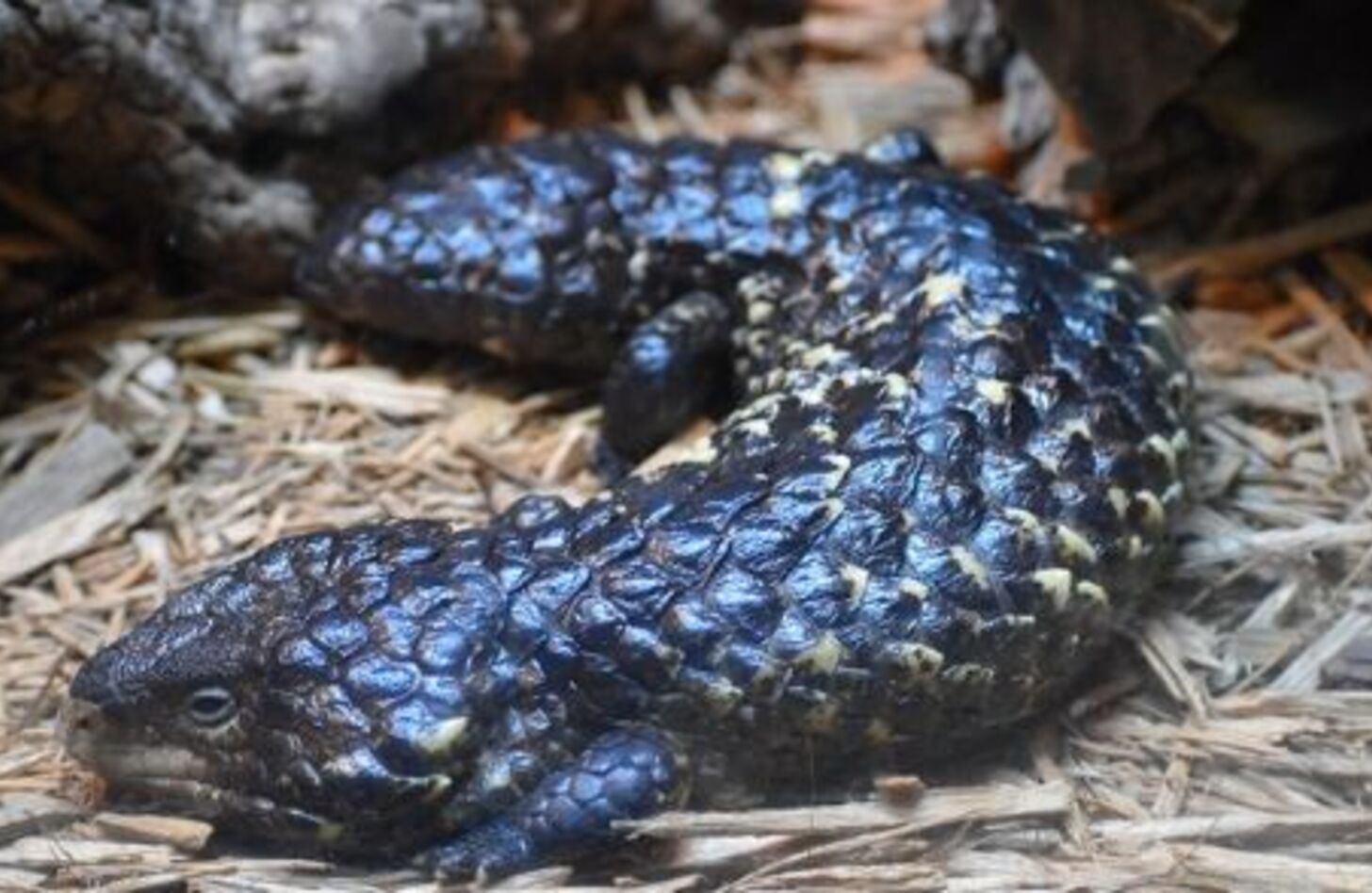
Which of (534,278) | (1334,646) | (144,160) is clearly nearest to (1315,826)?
(1334,646)

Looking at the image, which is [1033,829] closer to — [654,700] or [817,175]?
[654,700]

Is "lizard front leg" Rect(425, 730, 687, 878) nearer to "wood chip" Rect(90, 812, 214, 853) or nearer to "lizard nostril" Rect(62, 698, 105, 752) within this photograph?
"wood chip" Rect(90, 812, 214, 853)

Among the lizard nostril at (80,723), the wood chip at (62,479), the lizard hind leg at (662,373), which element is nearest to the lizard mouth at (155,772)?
the lizard nostril at (80,723)

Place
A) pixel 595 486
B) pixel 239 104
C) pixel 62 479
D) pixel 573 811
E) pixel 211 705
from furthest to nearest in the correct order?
pixel 239 104
pixel 595 486
pixel 62 479
pixel 211 705
pixel 573 811

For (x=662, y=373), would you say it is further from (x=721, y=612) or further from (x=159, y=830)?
(x=159, y=830)

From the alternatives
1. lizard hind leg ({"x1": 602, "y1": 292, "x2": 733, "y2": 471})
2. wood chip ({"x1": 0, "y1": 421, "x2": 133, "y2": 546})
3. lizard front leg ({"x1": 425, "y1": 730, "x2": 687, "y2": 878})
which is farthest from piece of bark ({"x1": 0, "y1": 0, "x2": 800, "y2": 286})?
lizard front leg ({"x1": 425, "y1": 730, "x2": 687, "y2": 878})

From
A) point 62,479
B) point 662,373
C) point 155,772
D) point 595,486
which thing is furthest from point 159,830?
point 662,373

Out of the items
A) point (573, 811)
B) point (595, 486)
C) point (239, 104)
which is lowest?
point (595, 486)
